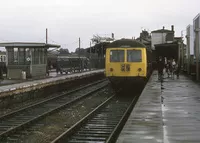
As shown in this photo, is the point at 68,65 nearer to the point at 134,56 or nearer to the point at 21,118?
the point at 134,56

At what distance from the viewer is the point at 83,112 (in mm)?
15758

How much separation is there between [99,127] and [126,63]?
875 cm

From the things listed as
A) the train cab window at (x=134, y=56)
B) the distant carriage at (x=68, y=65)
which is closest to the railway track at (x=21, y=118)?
the train cab window at (x=134, y=56)

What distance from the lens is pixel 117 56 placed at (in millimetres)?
20859

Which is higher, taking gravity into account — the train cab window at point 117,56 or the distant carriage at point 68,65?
the train cab window at point 117,56

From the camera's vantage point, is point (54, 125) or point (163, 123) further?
point (54, 125)

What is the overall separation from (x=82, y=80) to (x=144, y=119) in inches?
929

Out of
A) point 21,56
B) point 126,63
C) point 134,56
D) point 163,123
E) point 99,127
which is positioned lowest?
point 99,127

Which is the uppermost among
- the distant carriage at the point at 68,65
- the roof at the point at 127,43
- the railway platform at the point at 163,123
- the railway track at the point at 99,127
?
the roof at the point at 127,43

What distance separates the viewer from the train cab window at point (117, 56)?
20750mm

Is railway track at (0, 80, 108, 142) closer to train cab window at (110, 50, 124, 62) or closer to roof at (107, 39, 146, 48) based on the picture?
train cab window at (110, 50, 124, 62)

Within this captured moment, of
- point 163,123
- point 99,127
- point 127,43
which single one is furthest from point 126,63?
point 163,123

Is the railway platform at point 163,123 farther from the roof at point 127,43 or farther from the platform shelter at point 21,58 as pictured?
the platform shelter at point 21,58

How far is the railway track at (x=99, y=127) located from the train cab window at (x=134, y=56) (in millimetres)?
3650
